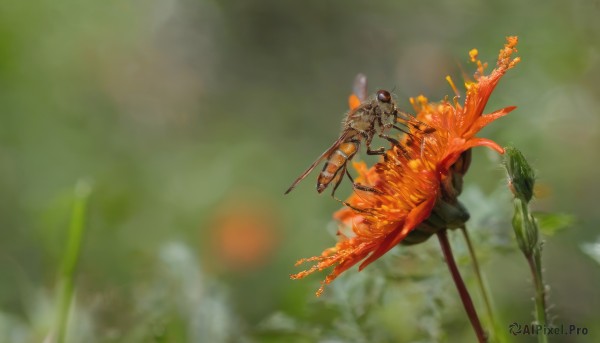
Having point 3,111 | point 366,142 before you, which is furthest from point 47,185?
point 366,142

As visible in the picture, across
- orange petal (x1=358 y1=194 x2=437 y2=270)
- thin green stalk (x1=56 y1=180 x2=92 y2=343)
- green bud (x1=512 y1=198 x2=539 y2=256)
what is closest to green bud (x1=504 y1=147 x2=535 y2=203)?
green bud (x1=512 y1=198 x2=539 y2=256)

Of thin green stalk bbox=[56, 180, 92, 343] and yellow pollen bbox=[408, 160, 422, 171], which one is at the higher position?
thin green stalk bbox=[56, 180, 92, 343]

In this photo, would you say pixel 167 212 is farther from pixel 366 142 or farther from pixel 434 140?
pixel 434 140

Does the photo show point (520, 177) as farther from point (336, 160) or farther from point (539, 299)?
point (336, 160)

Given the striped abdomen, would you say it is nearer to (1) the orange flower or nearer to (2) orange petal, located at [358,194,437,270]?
(1) the orange flower

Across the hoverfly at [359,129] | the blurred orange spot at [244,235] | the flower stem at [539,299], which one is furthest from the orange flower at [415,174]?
the blurred orange spot at [244,235]

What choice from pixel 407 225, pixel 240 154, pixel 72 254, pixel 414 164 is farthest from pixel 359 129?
pixel 240 154

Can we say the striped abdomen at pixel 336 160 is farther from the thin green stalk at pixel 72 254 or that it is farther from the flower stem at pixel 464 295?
the thin green stalk at pixel 72 254
